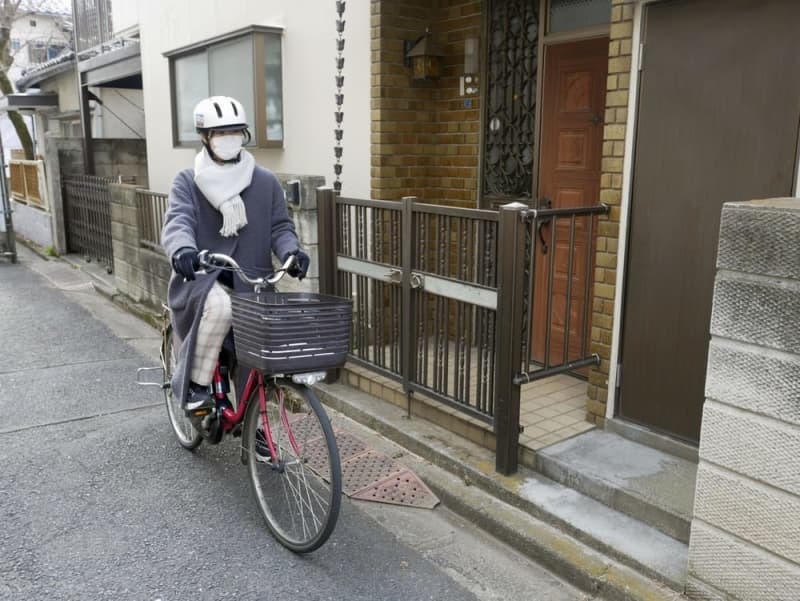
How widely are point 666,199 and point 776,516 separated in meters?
1.80

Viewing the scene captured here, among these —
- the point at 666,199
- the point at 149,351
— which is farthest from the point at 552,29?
the point at 149,351

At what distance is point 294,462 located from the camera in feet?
11.8

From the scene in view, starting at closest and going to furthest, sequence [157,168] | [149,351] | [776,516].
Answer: [776,516] < [149,351] < [157,168]

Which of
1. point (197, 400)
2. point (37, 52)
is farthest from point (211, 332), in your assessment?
point (37, 52)

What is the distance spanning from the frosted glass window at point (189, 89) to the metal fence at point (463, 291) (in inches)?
158

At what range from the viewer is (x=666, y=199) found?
3.86m

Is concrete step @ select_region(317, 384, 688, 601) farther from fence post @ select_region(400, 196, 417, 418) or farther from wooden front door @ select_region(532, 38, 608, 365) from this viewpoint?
wooden front door @ select_region(532, 38, 608, 365)

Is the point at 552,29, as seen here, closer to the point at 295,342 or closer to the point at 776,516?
the point at 295,342

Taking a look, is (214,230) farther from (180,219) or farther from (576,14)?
(576,14)

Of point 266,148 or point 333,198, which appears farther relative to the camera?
point 266,148

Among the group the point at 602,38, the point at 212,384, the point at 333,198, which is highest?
the point at 602,38

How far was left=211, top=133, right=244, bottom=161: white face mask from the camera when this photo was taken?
398 cm

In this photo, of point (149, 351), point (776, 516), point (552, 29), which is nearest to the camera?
point (776, 516)

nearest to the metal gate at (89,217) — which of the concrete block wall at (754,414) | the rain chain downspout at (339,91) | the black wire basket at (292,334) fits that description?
the rain chain downspout at (339,91)
